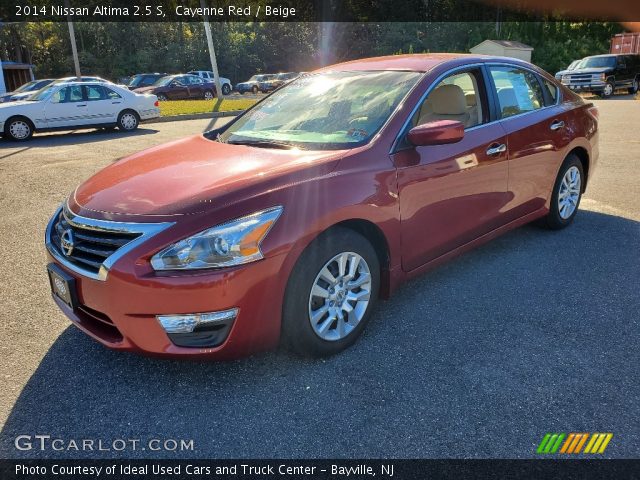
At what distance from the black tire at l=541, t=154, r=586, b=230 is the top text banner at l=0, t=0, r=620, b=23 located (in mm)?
43857

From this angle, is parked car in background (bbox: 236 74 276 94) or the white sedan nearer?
the white sedan

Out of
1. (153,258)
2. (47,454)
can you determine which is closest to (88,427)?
(47,454)

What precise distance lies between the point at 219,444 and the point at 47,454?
751mm

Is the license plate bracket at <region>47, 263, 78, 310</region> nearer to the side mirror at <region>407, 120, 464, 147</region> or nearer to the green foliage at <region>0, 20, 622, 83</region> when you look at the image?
the side mirror at <region>407, 120, 464, 147</region>

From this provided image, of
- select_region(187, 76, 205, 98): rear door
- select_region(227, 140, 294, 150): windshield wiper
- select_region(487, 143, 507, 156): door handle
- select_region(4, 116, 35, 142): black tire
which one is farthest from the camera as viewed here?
select_region(187, 76, 205, 98): rear door

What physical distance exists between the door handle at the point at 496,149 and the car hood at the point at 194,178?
4.46 feet

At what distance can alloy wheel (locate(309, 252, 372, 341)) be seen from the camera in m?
2.84

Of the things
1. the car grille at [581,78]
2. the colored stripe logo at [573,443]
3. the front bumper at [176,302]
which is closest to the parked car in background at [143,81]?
the car grille at [581,78]

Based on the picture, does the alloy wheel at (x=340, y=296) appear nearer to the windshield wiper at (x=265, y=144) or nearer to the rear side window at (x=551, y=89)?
the windshield wiper at (x=265, y=144)

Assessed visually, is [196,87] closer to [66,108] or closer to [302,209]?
[66,108]

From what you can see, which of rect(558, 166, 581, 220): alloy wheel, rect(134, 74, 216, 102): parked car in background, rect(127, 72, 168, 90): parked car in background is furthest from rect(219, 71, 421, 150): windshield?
rect(127, 72, 168, 90): parked car in background

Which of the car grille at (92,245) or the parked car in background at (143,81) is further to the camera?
the parked car in background at (143,81)

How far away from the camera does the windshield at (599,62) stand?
933 inches

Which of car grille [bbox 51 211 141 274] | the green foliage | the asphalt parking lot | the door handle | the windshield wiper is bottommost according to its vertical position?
the asphalt parking lot
